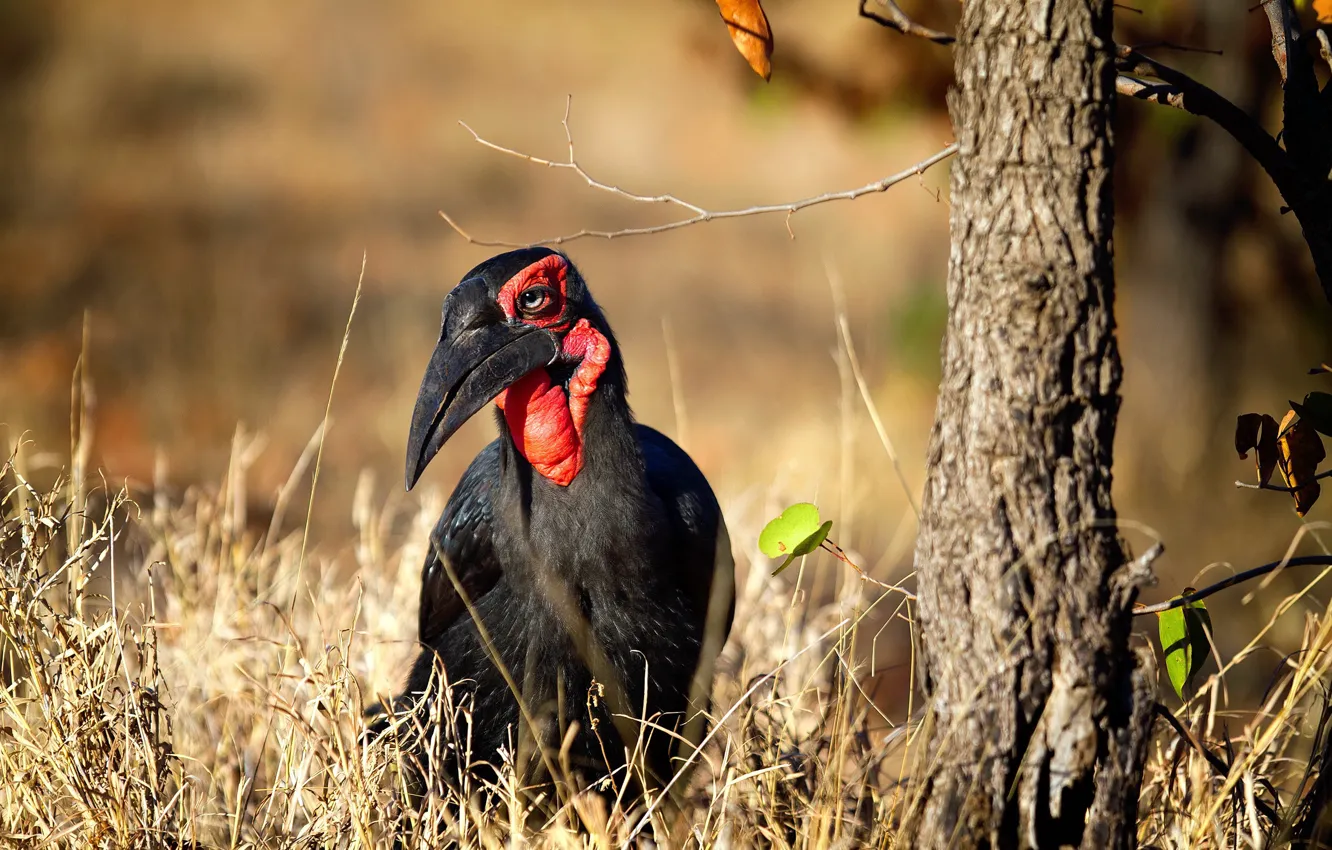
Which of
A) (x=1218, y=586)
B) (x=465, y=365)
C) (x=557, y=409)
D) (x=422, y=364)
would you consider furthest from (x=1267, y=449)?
(x=422, y=364)

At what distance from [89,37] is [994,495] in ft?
45.1

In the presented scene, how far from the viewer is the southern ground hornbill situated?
2283 mm

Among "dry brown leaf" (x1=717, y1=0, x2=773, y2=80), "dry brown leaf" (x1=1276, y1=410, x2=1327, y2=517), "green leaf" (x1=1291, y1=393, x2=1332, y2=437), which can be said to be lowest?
"dry brown leaf" (x1=1276, y1=410, x2=1327, y2=517)

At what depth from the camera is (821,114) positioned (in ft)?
13.9

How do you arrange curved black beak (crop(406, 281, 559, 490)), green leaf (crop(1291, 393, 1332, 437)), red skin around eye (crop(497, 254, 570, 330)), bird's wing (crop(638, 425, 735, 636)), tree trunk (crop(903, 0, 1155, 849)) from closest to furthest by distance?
tree trunk (crop(903, 0, 1155, 849)) → green leaf (crop(1291, 393, 1332, 437)) → curved black beak (crop(406, 281, 559, 490)) → red skin around eye (crop(497, 254, 570, 330)) → bird's wing (crop(638, 425, 735, 636))

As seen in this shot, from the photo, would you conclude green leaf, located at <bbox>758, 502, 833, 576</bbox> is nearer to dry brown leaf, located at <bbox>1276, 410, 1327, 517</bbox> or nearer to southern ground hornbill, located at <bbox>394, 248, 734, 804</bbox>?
southern ground hornbill, located at <bbox>394, 248, 734, 804</bbox>

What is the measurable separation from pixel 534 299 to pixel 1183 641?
1.32 meters

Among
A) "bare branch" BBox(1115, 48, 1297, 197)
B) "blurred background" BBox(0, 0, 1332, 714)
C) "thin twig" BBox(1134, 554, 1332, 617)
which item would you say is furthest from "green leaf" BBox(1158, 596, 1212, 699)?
"blurred background" BBox(0, 0, 1332, 714)

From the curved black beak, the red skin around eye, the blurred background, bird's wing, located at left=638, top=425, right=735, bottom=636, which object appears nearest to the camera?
the curved black beak

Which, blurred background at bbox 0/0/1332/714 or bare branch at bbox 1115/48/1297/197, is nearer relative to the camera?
bare branch at bbox 1115/48/1297/197

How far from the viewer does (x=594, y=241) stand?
11.0 meters

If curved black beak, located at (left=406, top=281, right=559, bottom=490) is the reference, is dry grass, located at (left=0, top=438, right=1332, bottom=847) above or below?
below

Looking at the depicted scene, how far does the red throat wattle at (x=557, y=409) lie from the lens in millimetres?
2307

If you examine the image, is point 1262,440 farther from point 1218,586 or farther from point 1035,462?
point 1035,462
